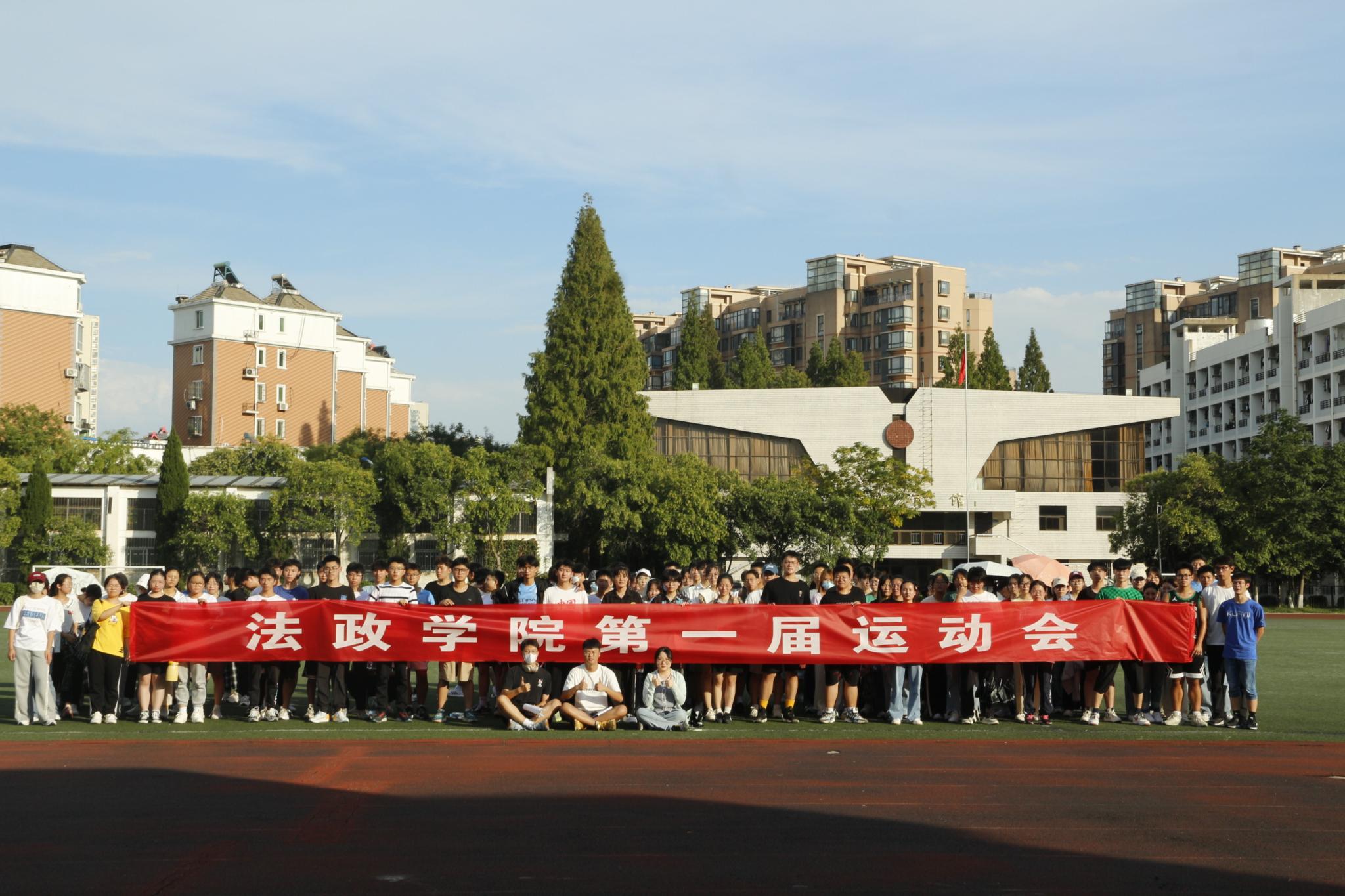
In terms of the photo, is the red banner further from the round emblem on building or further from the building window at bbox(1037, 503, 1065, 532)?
the building window at bbox(1037, 503, 1065, 532)

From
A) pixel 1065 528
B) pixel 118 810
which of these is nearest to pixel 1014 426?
pixel 1065 528

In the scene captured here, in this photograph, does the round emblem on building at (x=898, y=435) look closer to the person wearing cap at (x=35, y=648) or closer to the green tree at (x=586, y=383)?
the green tree at (x=586, y=383)

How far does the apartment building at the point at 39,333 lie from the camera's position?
252ft

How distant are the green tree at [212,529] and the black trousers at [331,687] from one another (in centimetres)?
4498

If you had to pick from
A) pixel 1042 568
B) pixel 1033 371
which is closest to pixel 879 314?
pixel 1033 371

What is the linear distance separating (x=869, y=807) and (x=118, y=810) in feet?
16.8

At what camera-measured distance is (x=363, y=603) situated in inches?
570

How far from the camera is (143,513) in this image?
60.1 metres

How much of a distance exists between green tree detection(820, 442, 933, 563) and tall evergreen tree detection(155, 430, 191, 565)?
2829 centimetres

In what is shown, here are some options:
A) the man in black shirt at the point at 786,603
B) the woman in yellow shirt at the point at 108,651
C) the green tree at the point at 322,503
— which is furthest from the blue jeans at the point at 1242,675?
the green tree at the point at 322,503

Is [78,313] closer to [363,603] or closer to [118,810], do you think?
[363,603]

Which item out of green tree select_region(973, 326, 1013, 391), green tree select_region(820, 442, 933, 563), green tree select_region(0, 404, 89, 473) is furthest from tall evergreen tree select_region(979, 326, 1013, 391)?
green tree select_region(0, 404, 89, 473)

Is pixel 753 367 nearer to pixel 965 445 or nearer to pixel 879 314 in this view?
pixel 965 445

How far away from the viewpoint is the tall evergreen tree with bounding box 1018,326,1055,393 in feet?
306
